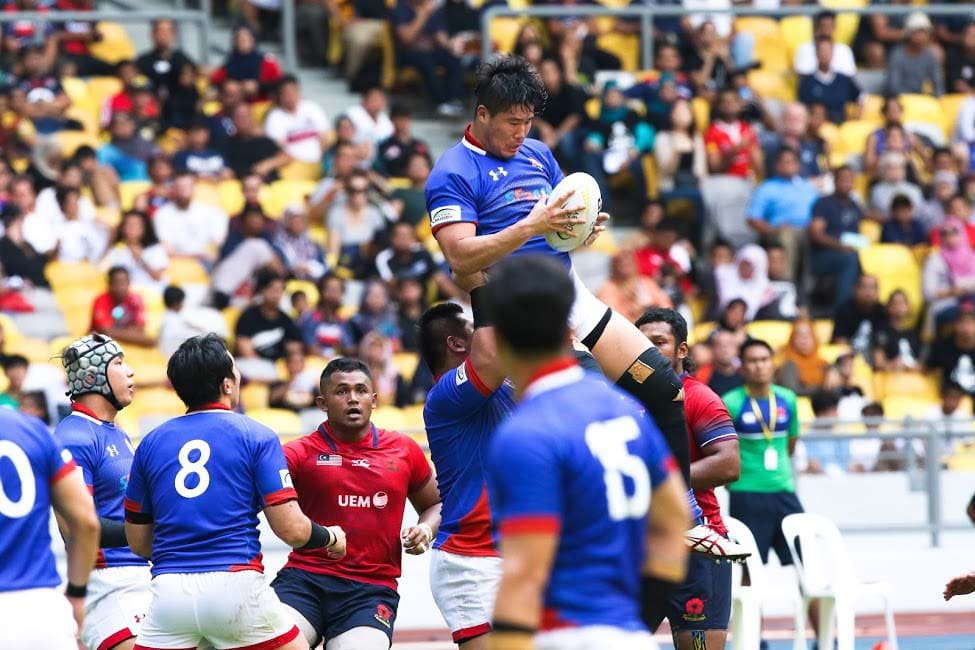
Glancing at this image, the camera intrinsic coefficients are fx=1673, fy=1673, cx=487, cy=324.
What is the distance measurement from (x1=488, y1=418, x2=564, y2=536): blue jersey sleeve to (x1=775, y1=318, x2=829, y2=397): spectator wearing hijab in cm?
1059

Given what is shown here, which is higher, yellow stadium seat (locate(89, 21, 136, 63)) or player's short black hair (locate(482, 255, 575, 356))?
yellow stadium seat (locate(89, 21, 136, 63))

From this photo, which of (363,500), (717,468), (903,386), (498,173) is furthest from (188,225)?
(498,173)

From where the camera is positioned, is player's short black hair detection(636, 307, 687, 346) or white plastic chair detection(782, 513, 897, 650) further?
white plastic chair detection(782, 513, 897, 650)

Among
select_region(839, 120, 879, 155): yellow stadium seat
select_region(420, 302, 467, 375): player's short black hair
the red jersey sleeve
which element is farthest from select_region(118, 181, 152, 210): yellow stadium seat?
select_region(420, 302, 467, 375): player's short black hair

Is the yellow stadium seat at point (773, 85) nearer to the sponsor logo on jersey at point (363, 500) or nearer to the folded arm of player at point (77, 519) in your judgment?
the sponsor logo on jersey at point (363, 500)

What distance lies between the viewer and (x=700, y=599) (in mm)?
Result: 7730

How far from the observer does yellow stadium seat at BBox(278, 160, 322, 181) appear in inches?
659

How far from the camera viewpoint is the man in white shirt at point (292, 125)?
55.0ft

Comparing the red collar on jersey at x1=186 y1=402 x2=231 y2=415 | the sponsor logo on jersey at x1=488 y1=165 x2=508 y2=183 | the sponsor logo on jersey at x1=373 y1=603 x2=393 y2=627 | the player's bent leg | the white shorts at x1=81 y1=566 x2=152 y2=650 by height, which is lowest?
the player's bent leg

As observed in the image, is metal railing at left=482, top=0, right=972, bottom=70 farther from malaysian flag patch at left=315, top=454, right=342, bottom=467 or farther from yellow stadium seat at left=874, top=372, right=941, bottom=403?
malaysian flag patch at left=315, top=454, right=342, bottom=467

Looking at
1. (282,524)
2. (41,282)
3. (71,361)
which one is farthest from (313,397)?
(282,524)

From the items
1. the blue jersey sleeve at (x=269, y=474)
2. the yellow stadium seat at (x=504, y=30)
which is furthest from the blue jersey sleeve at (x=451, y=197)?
the yellow stadium seat at (x=504, y=30)

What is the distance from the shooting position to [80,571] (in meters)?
5.92

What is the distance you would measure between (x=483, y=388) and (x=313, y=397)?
6.98 meters
